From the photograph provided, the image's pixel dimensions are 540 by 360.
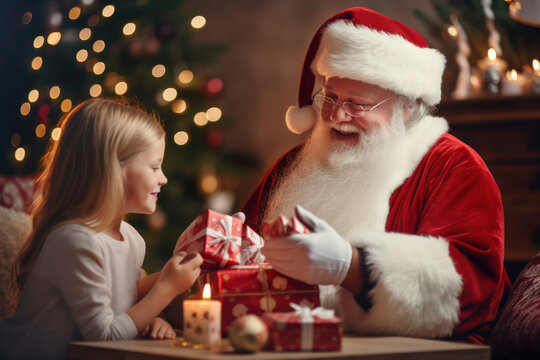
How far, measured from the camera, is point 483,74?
3205 millimetres

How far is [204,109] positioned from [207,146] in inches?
9.1

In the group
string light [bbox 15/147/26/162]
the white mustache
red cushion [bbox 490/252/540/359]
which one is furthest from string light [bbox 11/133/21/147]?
red cushion [bbox 490/252/540/359]

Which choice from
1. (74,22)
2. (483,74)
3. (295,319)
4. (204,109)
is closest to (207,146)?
(204,109)

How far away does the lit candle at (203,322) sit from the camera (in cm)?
132

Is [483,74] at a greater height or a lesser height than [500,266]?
greater

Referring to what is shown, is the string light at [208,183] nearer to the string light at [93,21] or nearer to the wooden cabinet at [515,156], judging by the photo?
the string light at [93,21]

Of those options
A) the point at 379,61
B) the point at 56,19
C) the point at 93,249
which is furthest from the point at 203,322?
the point at 56,19

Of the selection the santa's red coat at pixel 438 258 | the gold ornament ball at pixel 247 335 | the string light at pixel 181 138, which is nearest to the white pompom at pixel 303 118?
the santa's red coat at pixel 438 258

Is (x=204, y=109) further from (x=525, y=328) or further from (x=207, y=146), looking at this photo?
(x=525, y=328)

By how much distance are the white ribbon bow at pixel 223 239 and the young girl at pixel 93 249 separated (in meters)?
0.05

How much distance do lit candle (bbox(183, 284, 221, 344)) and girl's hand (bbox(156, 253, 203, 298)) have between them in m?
0.15

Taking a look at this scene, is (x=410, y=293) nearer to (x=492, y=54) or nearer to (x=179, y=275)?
(x=179, y=275)

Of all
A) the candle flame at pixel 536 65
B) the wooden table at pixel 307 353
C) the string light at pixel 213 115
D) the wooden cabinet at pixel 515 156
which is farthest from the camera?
the string light at pixel 213 115

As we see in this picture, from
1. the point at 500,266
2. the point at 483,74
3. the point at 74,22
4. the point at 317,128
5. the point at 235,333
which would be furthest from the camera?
the point at 74,22
